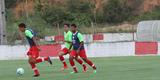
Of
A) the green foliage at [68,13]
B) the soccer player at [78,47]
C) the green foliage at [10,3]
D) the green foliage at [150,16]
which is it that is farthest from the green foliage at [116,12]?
the soccer player at [78,47]

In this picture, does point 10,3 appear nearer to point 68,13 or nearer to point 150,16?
point 68,13

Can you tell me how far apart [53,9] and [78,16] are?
440 centimetres

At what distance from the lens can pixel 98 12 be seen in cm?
7538

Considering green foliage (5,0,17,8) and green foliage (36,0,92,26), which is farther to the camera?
green foliage (5,0,17,8)

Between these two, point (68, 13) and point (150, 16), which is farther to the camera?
point (68, 13)

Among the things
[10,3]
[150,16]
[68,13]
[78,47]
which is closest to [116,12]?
[150,16]

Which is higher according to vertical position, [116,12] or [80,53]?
[116,12]

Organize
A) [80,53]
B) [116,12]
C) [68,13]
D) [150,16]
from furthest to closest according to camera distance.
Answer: [116,12] < [68,13] < [150,16] < [80,53]

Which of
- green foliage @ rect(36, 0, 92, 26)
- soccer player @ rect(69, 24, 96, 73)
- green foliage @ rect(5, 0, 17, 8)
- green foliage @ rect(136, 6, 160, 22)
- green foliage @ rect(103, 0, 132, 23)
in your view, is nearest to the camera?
soccer player @ rect(69, 24, 96, 73)

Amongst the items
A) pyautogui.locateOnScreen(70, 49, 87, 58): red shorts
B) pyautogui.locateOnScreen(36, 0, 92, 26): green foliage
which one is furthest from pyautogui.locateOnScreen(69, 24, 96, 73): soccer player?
pyautogui.locateOnScreen(36, 0, 92, 26): green foliage

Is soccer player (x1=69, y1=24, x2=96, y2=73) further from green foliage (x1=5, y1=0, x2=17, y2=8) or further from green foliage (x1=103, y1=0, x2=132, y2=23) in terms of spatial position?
green foliage (x1=5, y1=0, x2=17, y2=8)

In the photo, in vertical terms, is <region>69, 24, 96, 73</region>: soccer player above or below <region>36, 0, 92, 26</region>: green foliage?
below

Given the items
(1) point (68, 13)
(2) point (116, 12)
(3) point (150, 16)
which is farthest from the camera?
(2) point (116, 12)

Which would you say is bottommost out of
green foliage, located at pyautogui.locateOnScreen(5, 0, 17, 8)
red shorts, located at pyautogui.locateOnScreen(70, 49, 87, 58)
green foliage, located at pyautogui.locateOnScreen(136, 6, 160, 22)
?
red shorts, located at pyautogui.locateOnScreen(70, 49, 87, 58)
